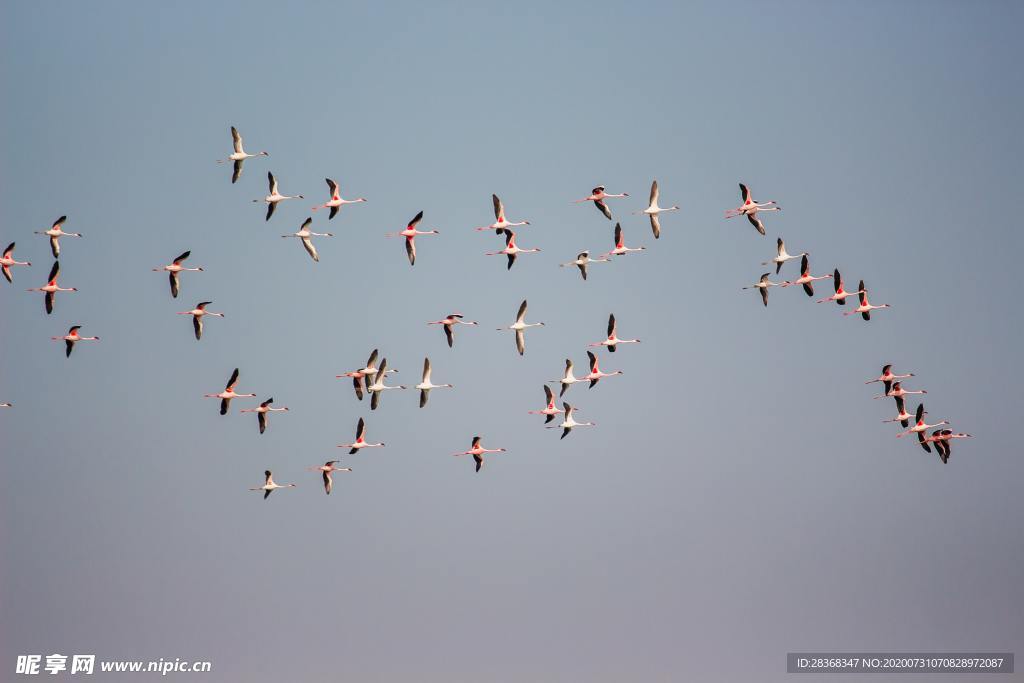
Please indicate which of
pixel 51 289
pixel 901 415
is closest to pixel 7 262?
pixel 51 289

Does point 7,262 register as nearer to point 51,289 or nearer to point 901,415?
point 51,289

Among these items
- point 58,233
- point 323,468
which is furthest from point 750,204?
point 58,233

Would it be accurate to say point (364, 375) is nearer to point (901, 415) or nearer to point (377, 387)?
point (377, 387)

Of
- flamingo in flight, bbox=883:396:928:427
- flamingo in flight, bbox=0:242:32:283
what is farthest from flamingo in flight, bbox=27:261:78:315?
flamingo in flight, bbox=883:396:928:427

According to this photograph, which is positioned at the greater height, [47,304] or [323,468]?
[47,304]

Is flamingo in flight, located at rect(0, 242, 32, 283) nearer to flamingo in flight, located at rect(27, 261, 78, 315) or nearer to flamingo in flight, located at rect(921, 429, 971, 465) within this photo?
flamingo in flight, located at rect(27, 261, 78, 315)

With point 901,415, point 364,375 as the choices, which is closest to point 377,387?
point 364,375

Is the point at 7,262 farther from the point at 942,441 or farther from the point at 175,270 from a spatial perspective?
the point at 942,441

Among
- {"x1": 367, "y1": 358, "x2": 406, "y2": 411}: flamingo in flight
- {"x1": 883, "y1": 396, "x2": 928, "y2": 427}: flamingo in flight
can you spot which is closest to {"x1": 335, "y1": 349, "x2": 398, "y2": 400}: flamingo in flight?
{"x1": 367, "y1": 358, "x2": 406, "y2": 411}: flamingo in flight

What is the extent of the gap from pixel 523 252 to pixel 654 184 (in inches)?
208

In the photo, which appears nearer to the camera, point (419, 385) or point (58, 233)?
point (58, 233)

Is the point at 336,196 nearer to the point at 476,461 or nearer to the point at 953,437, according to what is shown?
the point at 476,461

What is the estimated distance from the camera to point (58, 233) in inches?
2247

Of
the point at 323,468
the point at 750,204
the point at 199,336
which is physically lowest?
the point at 323,468
